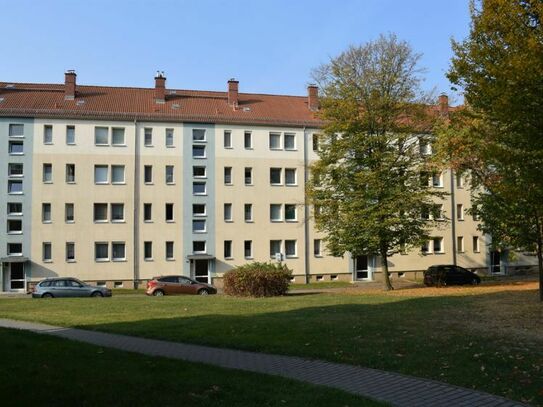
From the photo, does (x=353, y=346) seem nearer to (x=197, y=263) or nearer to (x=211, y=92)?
(x=197, y=263)

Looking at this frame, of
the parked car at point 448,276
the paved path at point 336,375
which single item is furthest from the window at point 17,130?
the paved path at point 336,375

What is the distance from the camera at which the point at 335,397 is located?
749 centimetres

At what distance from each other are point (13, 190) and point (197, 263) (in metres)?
15.0

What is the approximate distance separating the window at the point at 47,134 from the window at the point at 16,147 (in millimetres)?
1783

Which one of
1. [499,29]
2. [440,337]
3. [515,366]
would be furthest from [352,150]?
[515,366]

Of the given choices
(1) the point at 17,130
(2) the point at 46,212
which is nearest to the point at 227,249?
(2) the point at 46,212

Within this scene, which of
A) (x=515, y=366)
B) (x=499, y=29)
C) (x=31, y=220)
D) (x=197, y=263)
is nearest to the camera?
(x=515, y=366)

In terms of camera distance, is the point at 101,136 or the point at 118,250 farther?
the point at 101,136

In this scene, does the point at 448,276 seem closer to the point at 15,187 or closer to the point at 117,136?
the point at 117,136

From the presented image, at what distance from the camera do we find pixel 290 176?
51062mm

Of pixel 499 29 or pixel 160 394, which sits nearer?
pixel 160 394

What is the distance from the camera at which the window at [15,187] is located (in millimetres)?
45469

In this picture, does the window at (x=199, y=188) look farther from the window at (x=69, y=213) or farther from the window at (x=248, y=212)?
the window at (x=69, y=213)

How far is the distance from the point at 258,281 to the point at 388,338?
16.8 meters
